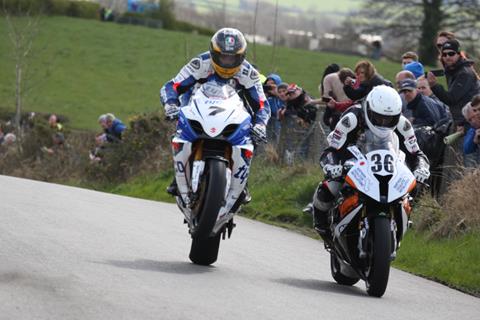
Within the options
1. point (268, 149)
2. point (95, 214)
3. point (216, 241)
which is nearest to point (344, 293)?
point (216, 241)

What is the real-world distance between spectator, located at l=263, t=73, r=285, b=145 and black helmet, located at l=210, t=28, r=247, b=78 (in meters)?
7.37

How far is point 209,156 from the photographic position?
9.94 meters

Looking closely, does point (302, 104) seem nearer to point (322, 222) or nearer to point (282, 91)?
point (282, 91)

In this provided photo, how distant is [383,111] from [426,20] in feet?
148

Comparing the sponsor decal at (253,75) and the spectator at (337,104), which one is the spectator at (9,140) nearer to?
the spectator at (337,104)

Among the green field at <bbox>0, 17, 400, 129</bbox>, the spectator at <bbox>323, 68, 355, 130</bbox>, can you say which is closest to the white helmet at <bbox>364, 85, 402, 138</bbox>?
the spectator at <bbox>323, 68, 355, 130</bbox>

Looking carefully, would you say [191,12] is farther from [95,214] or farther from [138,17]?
[95,214]

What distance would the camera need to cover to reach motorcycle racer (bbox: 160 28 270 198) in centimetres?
1042

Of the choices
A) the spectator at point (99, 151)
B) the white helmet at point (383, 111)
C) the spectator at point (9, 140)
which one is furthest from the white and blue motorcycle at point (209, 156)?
the spectator at point (9, 140)

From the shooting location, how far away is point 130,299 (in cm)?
761

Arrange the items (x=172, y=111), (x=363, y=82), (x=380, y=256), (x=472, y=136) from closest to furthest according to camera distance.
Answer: (x=380, y=256) < (x=172, y=111) < (x=472, y=136) < (x=363, y=82)

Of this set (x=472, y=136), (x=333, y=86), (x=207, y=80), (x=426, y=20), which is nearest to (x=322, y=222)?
(x=207, y=80)

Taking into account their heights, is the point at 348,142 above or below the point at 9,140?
above

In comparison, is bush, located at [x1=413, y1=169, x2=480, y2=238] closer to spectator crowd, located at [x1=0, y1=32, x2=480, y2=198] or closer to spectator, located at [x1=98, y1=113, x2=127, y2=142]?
spectator crowd, located at [x1=0, y1=32, x2=480, y2=198]
